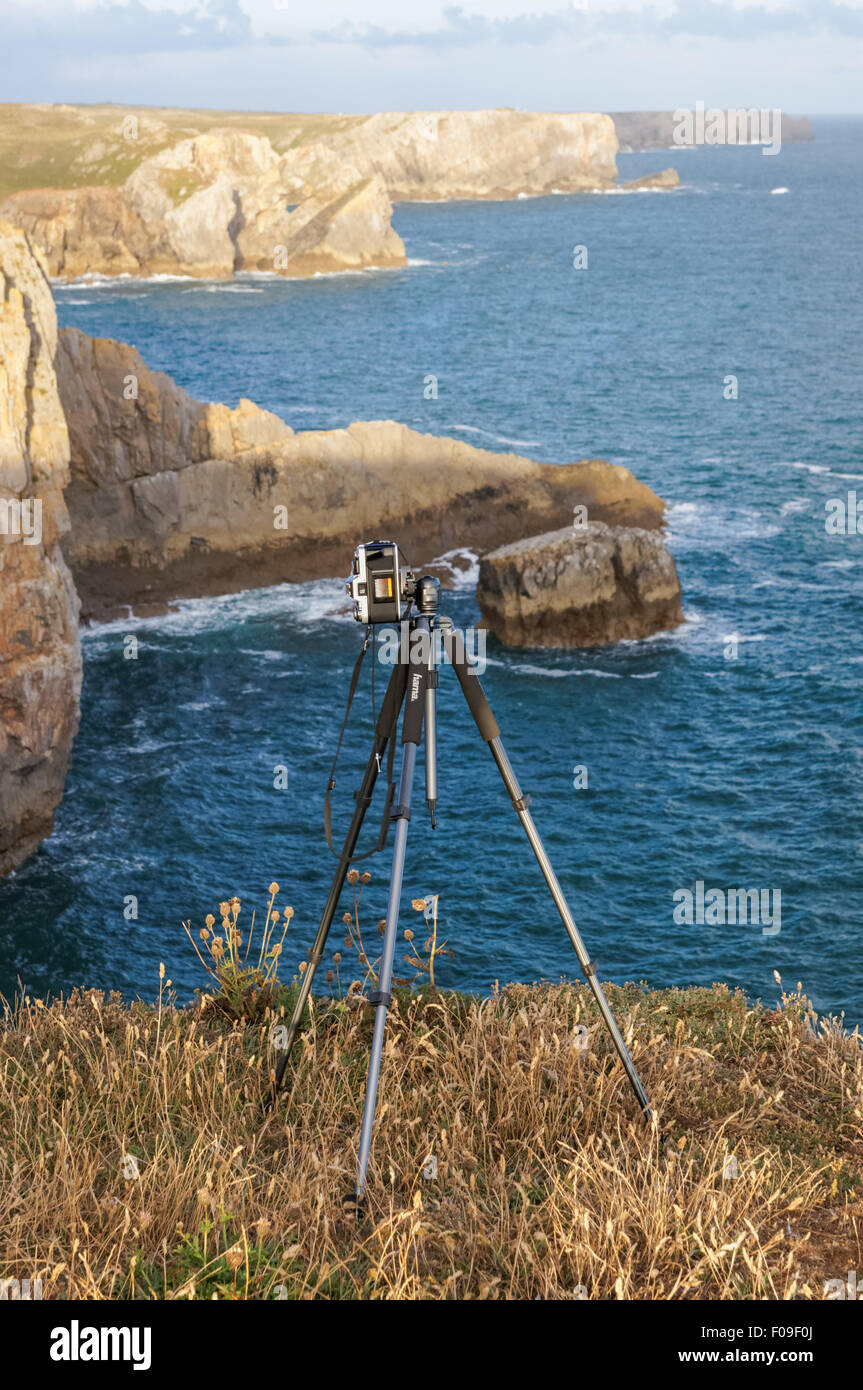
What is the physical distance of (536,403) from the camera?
6619 centimetres

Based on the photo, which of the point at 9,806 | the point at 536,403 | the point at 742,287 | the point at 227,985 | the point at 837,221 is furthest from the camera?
the point at 837,221

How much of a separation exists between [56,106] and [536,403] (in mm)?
111535

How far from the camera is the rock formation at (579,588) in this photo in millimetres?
36781

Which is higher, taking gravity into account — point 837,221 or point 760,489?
point 837,221

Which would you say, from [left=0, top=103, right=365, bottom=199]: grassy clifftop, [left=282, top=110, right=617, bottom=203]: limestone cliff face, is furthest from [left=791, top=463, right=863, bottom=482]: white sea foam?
[left=282, top=110, right=617, bottom=203]: limestone cliff face

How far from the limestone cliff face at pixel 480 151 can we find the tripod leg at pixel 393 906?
617 ft

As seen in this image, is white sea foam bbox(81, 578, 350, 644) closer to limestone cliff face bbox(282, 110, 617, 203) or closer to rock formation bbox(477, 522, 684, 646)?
rock formation bbox(477, 522, 684, 646)

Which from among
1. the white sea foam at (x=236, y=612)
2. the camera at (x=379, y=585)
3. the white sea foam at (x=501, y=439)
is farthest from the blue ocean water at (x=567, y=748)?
the camera at (x=379, y=585)

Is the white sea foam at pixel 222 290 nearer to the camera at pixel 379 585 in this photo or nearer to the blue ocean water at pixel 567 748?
the blue ocean water at pixel 567 748

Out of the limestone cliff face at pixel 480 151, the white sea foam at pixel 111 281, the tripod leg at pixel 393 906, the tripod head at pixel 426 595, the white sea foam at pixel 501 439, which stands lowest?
the tripod leg at pixel 393 906
